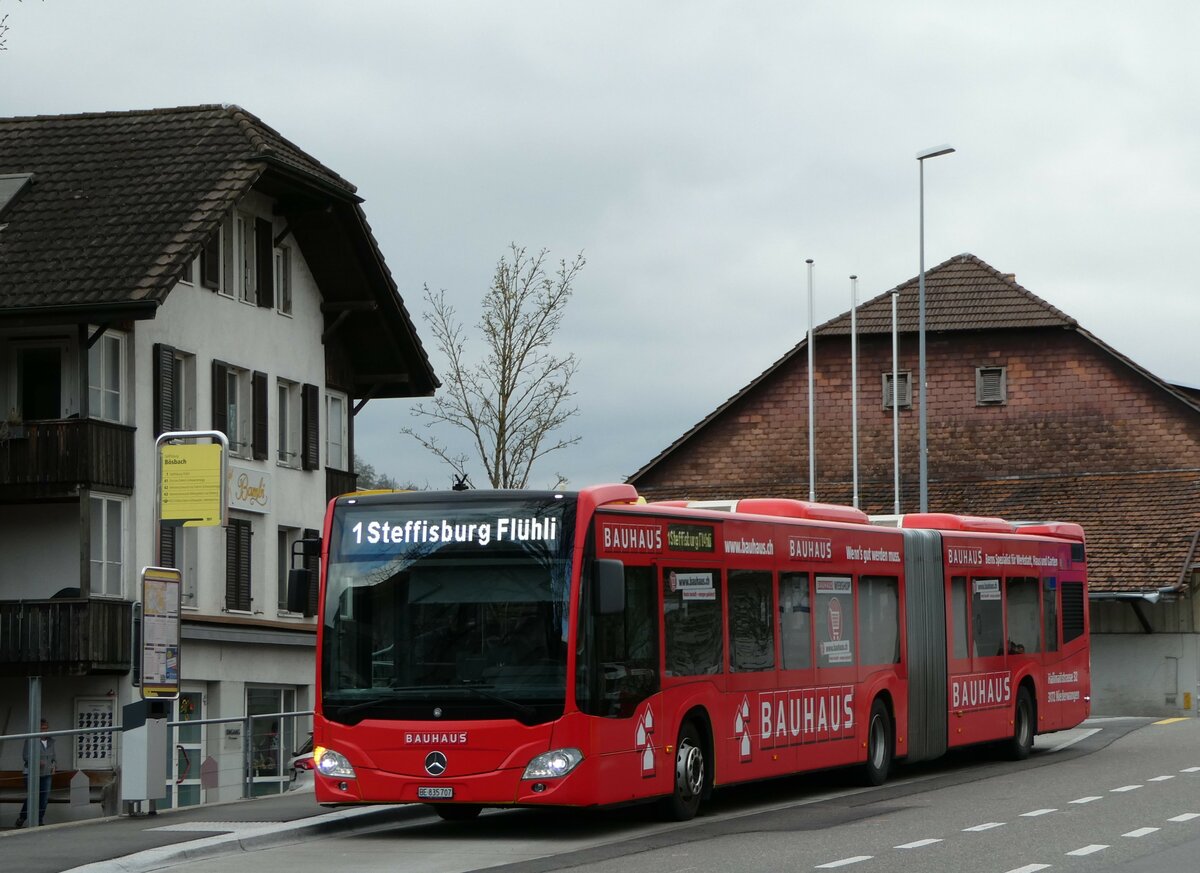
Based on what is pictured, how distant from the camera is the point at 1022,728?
2656cm

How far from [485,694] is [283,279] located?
26.6 metres

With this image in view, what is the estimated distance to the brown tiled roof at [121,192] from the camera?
34.7 metres

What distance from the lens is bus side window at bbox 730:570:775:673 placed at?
62.1ft

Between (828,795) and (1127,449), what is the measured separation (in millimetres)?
32004

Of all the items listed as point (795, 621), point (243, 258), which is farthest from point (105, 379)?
point (795, 621)

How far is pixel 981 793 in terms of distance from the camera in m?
20.7

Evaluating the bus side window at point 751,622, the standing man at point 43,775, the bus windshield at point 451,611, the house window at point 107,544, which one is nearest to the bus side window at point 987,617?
the bus side window at point 751,622

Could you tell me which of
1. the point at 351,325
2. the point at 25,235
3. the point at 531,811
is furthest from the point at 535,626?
the point at 351,325

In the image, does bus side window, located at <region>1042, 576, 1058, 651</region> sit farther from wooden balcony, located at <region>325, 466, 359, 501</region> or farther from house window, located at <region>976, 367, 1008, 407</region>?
house window, located at <region>976, 367, 1008, 407</region>

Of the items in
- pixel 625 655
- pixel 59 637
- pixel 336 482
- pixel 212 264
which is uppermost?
pixel 212 264

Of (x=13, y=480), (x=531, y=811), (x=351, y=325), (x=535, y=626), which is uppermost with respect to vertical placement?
(x=351, y=325)

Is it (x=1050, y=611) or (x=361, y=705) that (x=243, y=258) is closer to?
(x=1050, y=611)

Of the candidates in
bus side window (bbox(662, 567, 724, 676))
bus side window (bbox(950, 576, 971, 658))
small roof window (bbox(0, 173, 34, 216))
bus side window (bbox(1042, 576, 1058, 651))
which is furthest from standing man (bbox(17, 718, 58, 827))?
small roof window (bbox(0, 173, 34, 216))

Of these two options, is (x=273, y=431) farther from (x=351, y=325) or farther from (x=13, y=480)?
(x=13, y=480)
